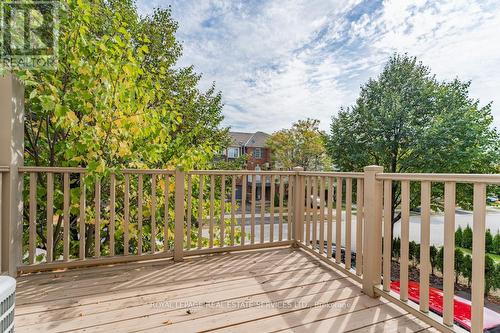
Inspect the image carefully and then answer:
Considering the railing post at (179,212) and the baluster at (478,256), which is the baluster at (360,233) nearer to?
the baluster at (478,256)

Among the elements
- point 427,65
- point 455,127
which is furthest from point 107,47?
point 427,65

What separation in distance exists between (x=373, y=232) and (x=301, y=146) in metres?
16.4

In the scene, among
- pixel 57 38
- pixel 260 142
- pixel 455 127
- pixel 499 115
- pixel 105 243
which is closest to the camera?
pixel 57 38

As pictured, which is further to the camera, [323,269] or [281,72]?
[281,72]

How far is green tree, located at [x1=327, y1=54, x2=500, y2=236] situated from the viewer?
7.63m

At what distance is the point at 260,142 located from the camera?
24.1 meters

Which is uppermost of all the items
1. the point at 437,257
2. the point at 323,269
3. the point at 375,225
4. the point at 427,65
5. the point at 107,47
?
the point at 427,65

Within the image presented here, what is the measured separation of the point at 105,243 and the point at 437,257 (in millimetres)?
8777

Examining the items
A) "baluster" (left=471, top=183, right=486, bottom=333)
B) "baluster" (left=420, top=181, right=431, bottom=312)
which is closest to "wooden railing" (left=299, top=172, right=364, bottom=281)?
"baluster" (left=420, top=181, right=431, bottom=312)

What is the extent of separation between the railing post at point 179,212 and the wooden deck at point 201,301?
0.47 feet

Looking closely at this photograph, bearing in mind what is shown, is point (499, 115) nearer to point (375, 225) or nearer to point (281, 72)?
point (281, 72)

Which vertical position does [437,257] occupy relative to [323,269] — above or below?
below

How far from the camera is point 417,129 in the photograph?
313 inches

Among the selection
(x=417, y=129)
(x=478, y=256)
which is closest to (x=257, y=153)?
(x=417, y=129)
